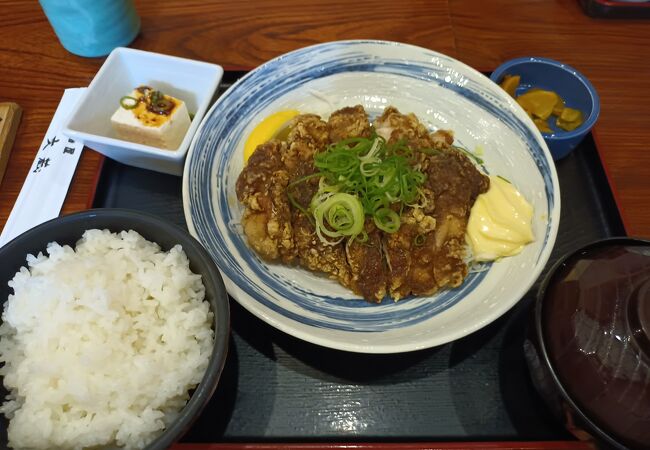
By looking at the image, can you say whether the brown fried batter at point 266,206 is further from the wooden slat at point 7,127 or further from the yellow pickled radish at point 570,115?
the yellow pickled radish at point 570,115

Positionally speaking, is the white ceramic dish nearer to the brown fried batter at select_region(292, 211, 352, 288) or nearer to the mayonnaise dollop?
the brown fried batter at select_region(292, 211, 352, 288)

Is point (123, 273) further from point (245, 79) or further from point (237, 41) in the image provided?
point (237, 41)

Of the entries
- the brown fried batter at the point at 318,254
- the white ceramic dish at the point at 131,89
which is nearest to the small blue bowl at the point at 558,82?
the brown fried batter at the point at 318,254

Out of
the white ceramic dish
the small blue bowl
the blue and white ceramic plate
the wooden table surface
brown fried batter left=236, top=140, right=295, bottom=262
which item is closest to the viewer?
the blue and white ceramic plate

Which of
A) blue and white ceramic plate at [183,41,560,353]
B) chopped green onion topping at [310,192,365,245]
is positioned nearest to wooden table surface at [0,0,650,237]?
blue and white ceramic plate at [183,41,560,353]

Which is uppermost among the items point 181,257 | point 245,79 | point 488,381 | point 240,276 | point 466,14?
point 466,14

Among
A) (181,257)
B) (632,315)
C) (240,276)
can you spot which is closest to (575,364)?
(632,315)
